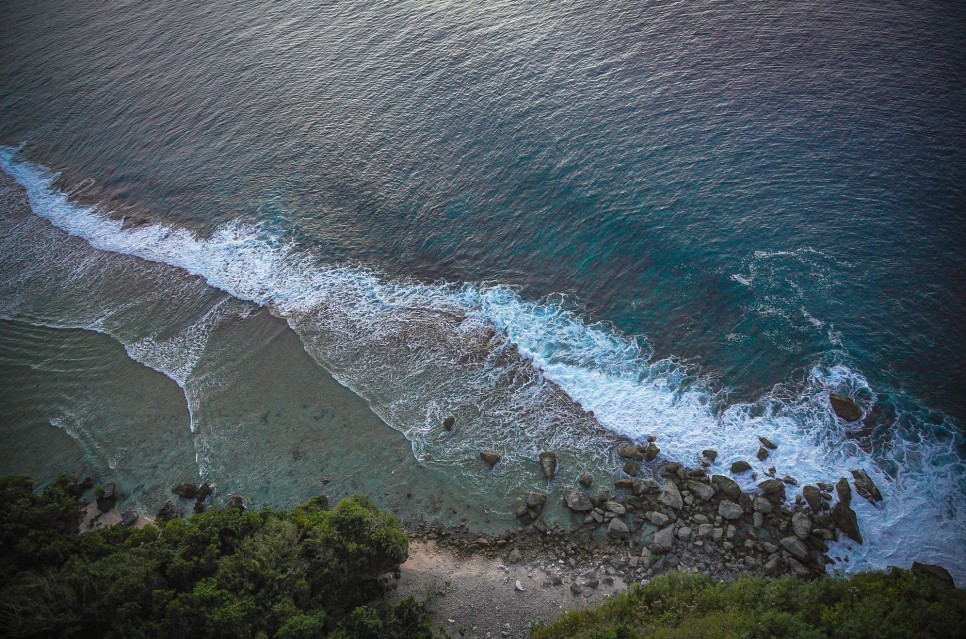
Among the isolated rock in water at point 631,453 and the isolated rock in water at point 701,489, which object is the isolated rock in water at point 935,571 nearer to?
the isolated rock in water at point 701,489

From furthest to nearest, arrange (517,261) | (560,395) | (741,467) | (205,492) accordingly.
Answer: (517,261) < (560,395) < (205,492) < (741,467)

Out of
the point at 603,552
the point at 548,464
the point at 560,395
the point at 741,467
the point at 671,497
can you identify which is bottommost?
the point at 603,552

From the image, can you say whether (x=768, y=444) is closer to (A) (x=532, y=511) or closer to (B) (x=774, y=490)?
(B) (x=774, y=490)

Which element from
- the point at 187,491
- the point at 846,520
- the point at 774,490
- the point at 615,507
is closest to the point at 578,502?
the point at 615,507

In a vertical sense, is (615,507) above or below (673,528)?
below

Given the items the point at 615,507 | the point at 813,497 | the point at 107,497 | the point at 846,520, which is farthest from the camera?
the point at 107,497

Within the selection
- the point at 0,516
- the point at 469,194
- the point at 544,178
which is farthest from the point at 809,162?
the point at 0,516

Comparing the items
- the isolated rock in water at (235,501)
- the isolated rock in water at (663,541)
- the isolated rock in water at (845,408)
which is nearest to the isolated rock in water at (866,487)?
the isolated rock in water at (845,408)
